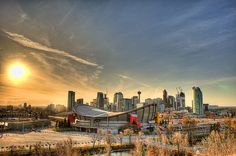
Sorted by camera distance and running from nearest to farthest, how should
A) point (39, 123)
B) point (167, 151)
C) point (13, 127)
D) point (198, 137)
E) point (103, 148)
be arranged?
point (167, 151) → point (103, 148) → point (198, 137) → point (13, 127) → point (39, 123)

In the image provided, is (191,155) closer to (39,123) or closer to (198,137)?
(198,137)

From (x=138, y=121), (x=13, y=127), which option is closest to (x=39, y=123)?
(x=13, y=127)

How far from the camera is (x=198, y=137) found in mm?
59094

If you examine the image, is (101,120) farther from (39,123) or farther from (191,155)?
(191,155)

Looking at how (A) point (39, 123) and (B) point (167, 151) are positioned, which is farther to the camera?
(A) point (39, 123)

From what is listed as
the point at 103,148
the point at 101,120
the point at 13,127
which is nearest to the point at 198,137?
the point at 103,148

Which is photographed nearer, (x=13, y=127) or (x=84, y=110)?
(x=13, y=127)

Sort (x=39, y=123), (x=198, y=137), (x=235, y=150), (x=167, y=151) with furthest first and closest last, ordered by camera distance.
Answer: (x=39, y=123) → (x=198, y=137) → (x=167, y=151) → (x=235, y=150)

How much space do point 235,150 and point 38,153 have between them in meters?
27.6

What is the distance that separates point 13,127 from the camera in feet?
268

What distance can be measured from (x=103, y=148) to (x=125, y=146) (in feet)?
A: 14.6

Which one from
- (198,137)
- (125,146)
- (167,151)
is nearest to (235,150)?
(167,151)

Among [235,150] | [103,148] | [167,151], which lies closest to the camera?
[235,150]

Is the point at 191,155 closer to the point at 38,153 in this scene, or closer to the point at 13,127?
the point at 38,153
